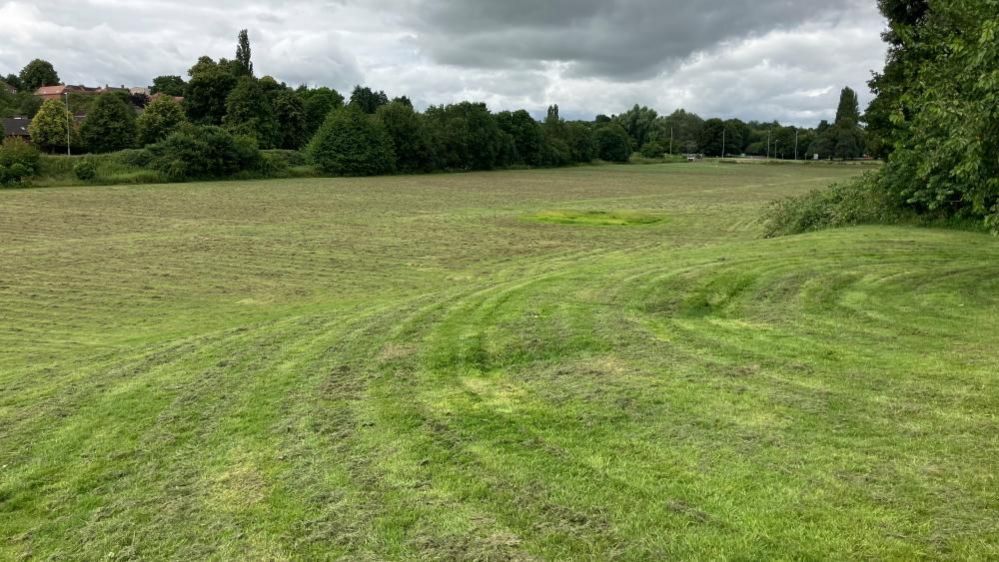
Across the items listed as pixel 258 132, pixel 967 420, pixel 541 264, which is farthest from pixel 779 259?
pixel 258 132

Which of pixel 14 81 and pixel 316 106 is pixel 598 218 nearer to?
pixel 316 106

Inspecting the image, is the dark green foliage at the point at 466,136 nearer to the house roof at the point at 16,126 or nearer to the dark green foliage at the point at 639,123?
the house roof at the point at 16,126

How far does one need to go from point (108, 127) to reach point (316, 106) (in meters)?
33.0

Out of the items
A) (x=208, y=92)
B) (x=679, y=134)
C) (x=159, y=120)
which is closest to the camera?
(x=159, y=120)

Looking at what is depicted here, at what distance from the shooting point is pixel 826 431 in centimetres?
587

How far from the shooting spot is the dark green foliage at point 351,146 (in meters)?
74.2

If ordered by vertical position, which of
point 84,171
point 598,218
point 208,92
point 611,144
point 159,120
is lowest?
point 598,218

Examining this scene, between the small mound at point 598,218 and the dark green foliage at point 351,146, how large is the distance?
1733 inches

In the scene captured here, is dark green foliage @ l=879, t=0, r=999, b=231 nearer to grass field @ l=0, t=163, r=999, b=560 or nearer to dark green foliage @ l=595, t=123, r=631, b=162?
grass field @ l=0, t=163, r=999, b=560

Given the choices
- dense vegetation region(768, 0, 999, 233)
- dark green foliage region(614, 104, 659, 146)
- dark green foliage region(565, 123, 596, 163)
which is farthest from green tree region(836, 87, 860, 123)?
dense vegetation region(768, 0, 999, 233)

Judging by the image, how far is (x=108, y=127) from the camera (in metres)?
71.3

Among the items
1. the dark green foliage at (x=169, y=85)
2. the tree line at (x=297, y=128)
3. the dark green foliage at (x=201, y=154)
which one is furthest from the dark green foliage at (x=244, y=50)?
the dark green foliage at (x=201, y=154)

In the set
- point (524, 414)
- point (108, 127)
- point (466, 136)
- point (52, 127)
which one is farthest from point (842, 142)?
point (524, 414)

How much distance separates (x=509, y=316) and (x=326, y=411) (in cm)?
446
